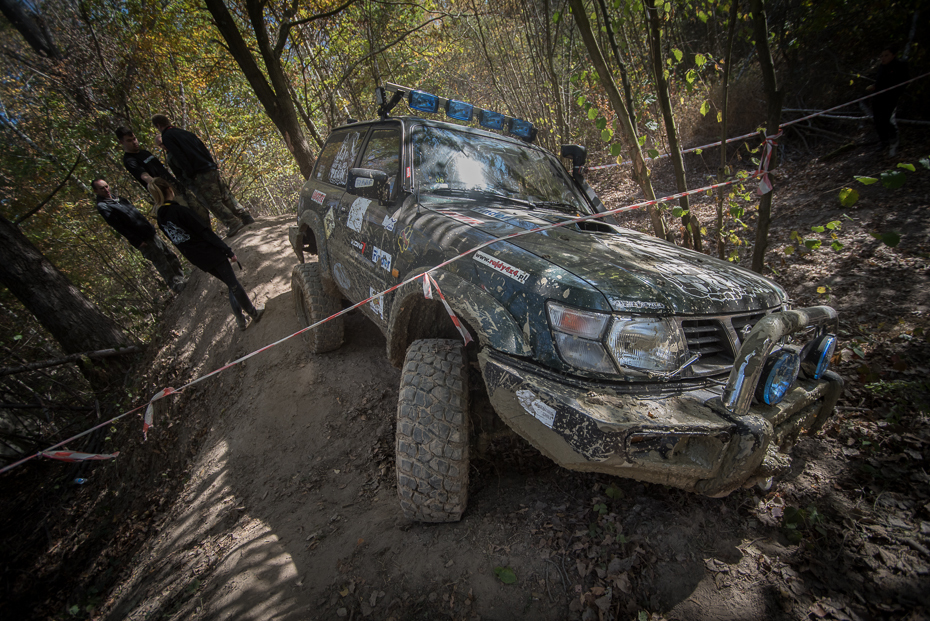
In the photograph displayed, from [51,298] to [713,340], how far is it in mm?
7116

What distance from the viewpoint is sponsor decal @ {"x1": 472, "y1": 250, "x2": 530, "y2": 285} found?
1631mm

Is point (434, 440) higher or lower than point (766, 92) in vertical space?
lower

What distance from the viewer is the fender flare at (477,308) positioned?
1.60m

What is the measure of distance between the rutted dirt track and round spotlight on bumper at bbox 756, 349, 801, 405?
777 millimetres

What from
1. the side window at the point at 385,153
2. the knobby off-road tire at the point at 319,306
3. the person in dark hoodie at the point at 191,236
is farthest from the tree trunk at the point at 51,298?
the side window at the point at 385,153

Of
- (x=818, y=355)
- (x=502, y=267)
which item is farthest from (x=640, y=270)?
(x=818, y=355)

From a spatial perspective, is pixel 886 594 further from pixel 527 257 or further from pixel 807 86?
pixel 807 86

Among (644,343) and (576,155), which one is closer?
(644,343)

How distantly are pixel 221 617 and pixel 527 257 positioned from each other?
239 centimetres

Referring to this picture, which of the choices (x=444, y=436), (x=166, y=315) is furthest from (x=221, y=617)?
(x=166, y=315)

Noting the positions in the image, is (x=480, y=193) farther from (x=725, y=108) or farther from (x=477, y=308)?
(x=725, y=108)

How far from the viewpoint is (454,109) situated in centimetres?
320

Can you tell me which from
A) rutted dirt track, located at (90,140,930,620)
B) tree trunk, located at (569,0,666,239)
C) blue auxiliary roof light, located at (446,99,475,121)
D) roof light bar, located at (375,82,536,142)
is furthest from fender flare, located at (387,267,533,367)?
tree trunk, located at (569,0,666,239)

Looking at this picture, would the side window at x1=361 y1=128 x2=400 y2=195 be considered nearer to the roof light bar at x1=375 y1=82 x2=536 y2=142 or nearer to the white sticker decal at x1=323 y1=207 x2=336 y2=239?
the roof light bar at x1=375 y1=82 x2=536 y2=142
